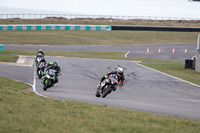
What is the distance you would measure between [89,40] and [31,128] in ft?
176

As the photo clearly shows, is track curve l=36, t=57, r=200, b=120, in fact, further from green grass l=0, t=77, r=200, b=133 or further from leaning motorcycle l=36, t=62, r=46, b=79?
green grass l=0, t=77, r=200, b=133

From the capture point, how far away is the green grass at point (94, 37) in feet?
189

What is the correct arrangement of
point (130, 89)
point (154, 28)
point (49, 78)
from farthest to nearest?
point (154, 28), point (130, 89), point (49, 78)

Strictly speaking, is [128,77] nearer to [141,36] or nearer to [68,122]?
[68,122]

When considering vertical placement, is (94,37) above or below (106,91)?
above

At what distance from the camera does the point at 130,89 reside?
20219 mm

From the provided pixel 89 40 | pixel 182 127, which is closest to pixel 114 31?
pixel 89 40

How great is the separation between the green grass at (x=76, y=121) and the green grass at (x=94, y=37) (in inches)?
1756

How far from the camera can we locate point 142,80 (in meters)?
24.0

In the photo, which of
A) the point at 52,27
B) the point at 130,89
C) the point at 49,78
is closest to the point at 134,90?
the point at 130,89

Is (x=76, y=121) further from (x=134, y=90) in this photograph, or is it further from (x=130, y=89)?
(x=130, y=89)

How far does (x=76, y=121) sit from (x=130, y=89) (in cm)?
1140

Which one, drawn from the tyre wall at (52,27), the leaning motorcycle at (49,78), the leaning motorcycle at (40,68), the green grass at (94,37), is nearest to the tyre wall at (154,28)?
the green grass at (94,37)

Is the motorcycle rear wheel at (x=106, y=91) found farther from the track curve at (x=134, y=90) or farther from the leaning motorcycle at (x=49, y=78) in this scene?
the leaning motorcycle at (x=49, y=78)
